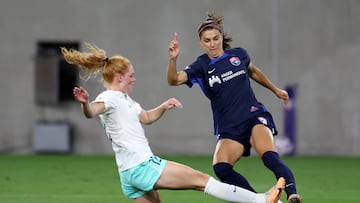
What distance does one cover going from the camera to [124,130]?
644cm

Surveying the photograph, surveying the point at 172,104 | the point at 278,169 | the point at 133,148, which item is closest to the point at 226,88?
the point at 278,169

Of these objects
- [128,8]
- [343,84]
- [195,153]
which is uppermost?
[128,8]

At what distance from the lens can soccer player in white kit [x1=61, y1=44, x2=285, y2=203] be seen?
634 centimetres

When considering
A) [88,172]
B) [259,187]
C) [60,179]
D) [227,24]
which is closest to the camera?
[259,187]

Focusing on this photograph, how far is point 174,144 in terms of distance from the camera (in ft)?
57.1

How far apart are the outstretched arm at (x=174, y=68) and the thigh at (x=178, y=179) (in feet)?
Answer: 3.44

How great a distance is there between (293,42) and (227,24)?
4.12ft

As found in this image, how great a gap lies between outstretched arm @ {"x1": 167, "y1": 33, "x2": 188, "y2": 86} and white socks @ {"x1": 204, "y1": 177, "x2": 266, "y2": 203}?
110cm

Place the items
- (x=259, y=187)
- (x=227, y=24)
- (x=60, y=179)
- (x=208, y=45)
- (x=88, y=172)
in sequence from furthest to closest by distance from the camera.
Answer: (x=227, y=24) < (x=88, y=172) < (x=60, y=179) < (x=259, y=187) < (x=208, y=45)

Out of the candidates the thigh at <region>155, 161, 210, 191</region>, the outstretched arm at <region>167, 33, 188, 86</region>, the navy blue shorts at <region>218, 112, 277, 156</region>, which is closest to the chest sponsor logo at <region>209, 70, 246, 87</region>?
the outstretched arm at <region>167, 33, 188, 86</region>

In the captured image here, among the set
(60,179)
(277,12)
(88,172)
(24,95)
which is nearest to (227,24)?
(277,12)

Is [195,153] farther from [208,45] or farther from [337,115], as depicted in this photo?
[208,45]

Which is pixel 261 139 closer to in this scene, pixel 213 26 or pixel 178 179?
pixel 213 26

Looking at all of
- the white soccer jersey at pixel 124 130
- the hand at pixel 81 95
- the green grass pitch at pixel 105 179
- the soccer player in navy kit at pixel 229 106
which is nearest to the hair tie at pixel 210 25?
the soccer player in navy kit at pixel 229 106
